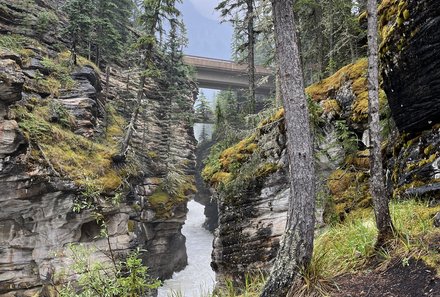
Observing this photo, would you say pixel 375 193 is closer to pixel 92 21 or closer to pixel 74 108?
pixel 74 108

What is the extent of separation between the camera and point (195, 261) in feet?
96.8

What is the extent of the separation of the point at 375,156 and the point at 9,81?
46.0 ft

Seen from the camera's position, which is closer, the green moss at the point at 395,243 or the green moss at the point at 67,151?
the green moss at the point at 395,243

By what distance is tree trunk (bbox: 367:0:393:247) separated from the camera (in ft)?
14.4

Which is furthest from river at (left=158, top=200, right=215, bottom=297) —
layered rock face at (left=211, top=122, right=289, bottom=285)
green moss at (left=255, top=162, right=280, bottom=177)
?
green moss at (left=255, top=162, right=280, bottom=177)

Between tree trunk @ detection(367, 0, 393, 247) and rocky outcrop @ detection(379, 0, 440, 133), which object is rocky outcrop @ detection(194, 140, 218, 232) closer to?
rocky outcrop @ detection(379, 0, 440, 133)

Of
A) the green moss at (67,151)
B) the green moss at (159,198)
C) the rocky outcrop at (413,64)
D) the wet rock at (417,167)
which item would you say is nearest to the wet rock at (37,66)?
the green moss at (67,151)

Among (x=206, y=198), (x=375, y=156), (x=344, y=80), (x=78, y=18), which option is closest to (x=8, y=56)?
(x=78, y=18)

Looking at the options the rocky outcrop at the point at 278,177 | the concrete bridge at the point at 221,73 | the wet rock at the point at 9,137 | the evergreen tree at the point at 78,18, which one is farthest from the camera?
the concrete bridge at the point at 221,73

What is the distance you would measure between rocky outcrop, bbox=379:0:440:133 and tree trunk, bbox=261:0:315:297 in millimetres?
2662

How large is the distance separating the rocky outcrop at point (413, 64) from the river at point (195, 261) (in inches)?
552

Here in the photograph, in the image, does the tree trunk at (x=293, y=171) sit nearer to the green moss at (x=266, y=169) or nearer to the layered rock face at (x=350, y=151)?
the layered rock face at (x=350, y=151)

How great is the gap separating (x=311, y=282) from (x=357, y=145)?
615 centimetres

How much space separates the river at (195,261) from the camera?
2277cm
